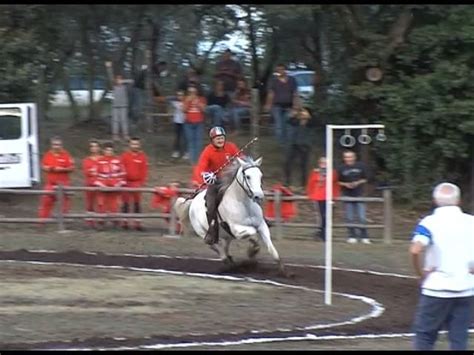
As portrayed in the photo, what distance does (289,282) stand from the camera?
15.7m

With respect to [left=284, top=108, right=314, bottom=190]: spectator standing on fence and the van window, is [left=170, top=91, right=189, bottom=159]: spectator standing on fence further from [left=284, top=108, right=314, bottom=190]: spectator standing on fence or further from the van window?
the van window

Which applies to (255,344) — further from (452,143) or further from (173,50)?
(173,50)

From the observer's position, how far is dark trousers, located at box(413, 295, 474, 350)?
392 inches

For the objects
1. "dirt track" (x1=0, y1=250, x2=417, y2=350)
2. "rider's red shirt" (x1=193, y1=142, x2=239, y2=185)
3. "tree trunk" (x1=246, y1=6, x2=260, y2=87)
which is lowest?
"dirt track" (x1=0, y1=250, x2=417, y2=350)

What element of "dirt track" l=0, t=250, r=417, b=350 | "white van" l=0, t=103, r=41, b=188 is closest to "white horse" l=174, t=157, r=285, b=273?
"dirt track" l=0, t=250, r=417, b=350

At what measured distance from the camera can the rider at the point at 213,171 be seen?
16.5 metres

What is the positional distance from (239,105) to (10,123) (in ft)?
21.0

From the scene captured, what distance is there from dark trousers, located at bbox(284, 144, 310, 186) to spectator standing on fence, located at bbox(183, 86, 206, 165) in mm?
2149

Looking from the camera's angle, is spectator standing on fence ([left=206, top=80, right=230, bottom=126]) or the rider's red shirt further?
spectator standing on fence ([left=206, top=80, right=230, bottom=126])

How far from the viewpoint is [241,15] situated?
100 ft

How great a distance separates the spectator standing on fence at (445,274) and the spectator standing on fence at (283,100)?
16095 mm

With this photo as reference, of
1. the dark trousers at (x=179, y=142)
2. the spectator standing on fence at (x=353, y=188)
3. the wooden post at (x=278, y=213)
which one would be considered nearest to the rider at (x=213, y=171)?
the wooden post at (x=278, y=213)

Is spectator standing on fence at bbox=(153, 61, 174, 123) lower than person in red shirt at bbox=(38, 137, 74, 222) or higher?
higher

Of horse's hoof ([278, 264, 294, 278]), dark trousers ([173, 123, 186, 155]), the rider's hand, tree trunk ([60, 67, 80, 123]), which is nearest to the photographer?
horse's hoof ([278, 264, 294, 278])
